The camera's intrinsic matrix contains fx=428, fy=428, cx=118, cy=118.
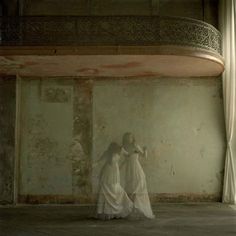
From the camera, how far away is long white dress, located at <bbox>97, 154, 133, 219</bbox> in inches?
370

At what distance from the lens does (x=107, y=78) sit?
1320cm

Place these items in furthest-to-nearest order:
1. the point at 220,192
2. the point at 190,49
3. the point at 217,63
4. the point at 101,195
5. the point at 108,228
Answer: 1. the point at 220,192
2. the point at 217,63
3. the point at 190,49
4. the point at 101,195
5. the point at 108,228

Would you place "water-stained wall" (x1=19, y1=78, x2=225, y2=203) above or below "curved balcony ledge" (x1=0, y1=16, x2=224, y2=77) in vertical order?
below

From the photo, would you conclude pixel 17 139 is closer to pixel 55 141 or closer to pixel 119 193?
pixel 55 141

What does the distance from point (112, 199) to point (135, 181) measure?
2.16 ft

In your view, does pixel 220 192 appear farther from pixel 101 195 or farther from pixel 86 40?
pixel 86 40

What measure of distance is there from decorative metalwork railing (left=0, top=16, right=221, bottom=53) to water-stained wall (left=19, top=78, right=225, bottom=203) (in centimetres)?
225

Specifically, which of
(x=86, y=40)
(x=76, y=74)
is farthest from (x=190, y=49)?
(x=76, y=74)

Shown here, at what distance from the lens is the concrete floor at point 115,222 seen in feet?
26.5

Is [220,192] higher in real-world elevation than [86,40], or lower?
lower

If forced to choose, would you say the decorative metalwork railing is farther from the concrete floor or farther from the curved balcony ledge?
the concrete floor

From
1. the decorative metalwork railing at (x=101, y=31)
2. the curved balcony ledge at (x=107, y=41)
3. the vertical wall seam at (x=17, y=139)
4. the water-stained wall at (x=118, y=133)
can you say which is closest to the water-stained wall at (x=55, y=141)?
the water-stained wall at (x=118, y=133)

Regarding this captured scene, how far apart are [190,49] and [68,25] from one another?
3255 mm

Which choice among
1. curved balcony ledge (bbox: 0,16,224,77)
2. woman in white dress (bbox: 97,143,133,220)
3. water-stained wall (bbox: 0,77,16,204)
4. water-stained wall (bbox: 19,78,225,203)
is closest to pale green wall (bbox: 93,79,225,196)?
water-stained wall (bbox: 19,78,225,203)
